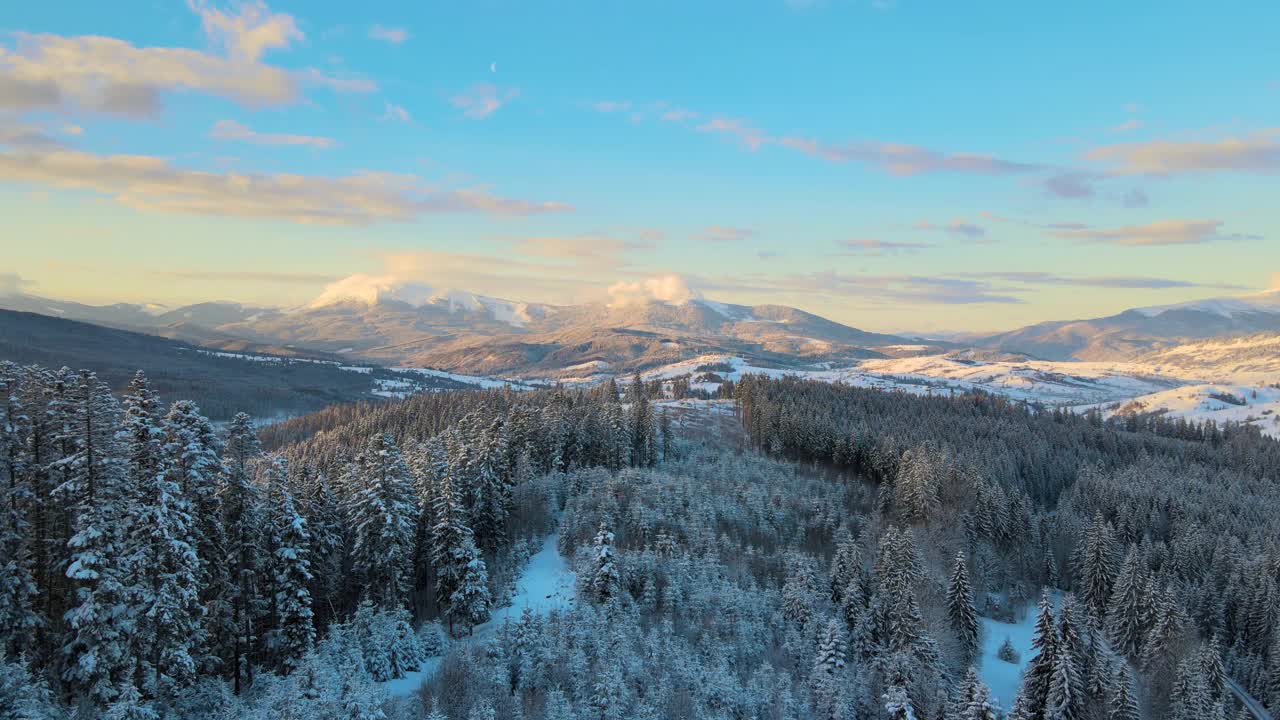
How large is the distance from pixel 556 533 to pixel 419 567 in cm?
2324

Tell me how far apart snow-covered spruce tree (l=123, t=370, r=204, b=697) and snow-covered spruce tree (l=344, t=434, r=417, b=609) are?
591 inches

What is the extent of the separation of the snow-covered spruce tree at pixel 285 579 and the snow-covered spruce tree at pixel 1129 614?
248ft

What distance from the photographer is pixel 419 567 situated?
61.2 m

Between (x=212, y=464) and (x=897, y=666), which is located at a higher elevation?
(x=212, y=464)

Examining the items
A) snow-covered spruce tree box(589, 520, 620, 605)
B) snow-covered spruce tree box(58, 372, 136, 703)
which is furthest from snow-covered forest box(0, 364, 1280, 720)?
snow-covered spruce tree box(589, 520, 620, 605)

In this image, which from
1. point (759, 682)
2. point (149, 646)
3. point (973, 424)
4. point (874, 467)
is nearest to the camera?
point (149, 646)

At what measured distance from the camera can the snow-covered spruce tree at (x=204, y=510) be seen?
1387 inches

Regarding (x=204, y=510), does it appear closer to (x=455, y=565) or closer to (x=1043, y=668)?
(x=455, y=565)

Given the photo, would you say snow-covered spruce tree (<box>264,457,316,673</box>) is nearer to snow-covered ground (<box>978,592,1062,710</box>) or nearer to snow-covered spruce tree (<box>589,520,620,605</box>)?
snow-covered spruce tree (<box>589,520,620,605</box>)

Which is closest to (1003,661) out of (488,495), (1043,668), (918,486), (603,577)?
(1043,668)

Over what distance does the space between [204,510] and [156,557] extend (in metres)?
6.18

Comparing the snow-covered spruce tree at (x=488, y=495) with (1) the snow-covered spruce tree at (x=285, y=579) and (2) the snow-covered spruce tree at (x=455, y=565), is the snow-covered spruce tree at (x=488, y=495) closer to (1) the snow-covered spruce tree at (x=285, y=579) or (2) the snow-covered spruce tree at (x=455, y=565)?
(2) the snow-covered spruce tree at (x=455, y=565)

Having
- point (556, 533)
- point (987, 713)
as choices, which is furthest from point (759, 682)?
point (556, 533)

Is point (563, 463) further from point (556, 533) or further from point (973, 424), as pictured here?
point (973, 424)
